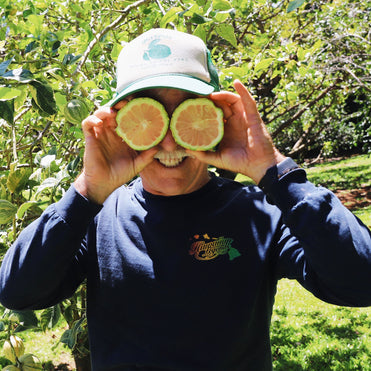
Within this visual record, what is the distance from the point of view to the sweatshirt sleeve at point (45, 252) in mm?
1447

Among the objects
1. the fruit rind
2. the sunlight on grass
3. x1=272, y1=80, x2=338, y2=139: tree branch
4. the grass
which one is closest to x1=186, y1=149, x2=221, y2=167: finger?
the fruit rind

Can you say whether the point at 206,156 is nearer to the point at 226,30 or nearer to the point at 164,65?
the point at 164,65

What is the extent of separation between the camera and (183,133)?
1493 mm

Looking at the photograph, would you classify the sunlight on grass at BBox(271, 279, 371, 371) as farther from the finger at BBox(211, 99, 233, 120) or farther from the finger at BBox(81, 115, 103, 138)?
the finger at BBox(81, 115, 103, 138)

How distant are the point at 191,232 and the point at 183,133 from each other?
367 millimetres

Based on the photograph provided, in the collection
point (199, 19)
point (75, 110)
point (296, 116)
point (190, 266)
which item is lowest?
point (296, 116)

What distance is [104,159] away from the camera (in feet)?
5.20

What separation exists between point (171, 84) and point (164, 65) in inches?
4.7

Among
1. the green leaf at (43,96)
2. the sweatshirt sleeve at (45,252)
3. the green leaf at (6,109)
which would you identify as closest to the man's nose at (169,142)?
the sweatshirt sleeve at (45,252)

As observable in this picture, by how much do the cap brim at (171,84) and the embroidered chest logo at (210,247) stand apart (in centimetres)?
52

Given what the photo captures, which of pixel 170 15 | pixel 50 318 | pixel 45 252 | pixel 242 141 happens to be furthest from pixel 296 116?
pixel 45 252

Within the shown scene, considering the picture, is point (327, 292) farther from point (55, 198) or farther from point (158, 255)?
point (55, 198)

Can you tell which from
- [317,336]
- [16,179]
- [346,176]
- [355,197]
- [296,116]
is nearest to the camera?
[16,179]

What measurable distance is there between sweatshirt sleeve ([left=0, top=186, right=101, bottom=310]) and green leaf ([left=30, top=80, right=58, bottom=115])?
35 cm
